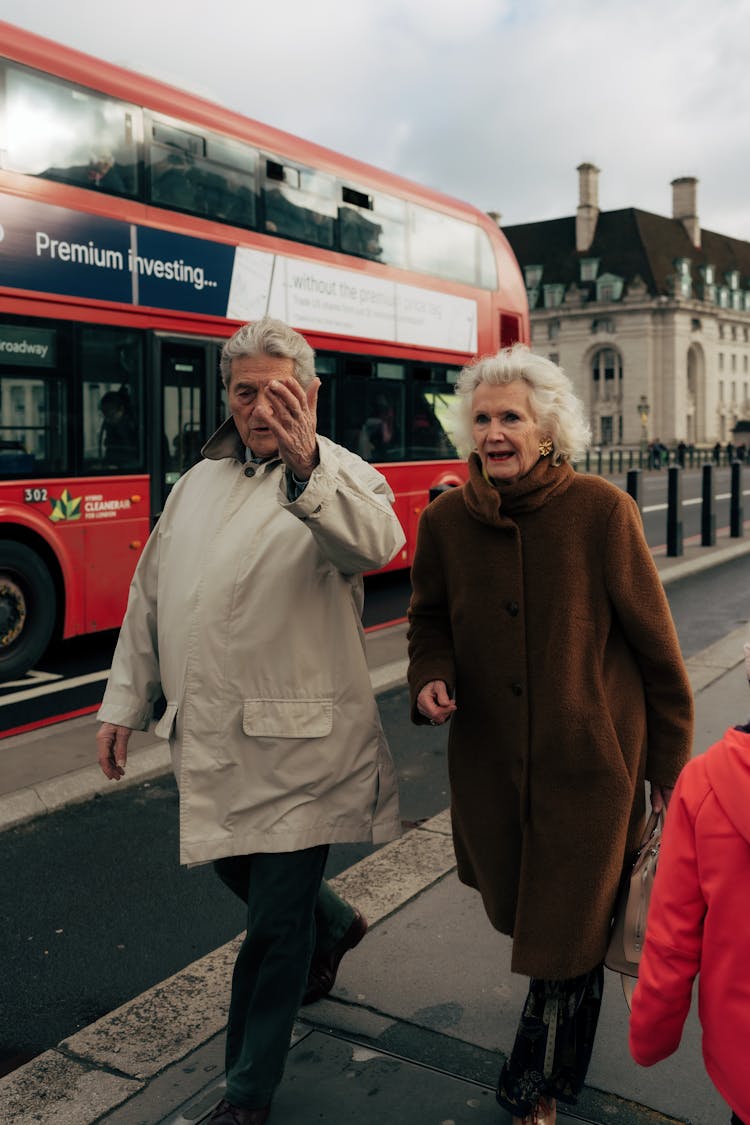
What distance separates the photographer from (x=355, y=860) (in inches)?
167

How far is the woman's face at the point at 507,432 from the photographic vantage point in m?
2.45

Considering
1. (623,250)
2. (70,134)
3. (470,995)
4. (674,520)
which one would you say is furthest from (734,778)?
(623,250)

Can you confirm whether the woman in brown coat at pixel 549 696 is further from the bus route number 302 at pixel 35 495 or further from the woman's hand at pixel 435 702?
the bus route number 302 at pixel 35 495

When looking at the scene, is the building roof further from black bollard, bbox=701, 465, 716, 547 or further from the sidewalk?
the sidewalk

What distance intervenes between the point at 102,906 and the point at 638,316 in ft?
261

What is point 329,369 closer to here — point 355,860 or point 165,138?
point 165,138

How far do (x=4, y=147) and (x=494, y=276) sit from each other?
6.38 metres

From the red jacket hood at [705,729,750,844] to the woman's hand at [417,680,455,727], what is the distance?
0.85 metres

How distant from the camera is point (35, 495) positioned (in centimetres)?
743

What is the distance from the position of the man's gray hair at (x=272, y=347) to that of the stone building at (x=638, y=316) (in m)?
74.9

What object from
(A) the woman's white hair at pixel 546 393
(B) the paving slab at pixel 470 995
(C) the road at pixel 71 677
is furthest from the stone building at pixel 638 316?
(A) the woman's white hair at pixel 546 393

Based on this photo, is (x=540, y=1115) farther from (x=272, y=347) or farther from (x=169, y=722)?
(x=272, y=347)

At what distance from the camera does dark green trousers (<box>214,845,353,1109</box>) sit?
241 cm

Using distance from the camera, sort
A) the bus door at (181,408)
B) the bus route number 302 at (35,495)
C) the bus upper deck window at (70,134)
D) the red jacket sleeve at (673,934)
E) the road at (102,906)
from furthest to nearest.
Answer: the bus door at (181,408)
the bus route number 302 at (35,495)
the bus upper deck window at (70,134)
the road at (102,906)
the red jacket sleeve at (673,934)
